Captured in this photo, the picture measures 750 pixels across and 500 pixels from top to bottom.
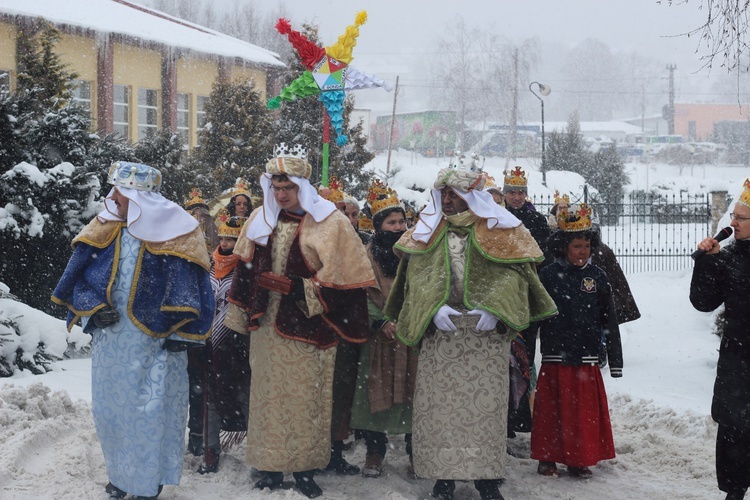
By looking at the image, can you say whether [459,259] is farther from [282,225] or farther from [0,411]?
[0,411]

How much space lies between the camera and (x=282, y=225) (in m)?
5.57

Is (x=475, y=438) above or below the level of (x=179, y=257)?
below

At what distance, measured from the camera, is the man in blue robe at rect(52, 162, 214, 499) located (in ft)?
16.4

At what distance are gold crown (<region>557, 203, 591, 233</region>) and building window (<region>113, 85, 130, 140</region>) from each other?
19462mm

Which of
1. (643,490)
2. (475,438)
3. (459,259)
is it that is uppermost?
(459,259)

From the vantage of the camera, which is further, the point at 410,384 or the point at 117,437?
the point at 410,384

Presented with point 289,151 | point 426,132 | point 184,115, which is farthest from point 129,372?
point 426,132

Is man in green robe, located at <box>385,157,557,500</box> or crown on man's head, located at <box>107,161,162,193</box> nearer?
crown on man's head, located at <box>107,161,162,193</box>

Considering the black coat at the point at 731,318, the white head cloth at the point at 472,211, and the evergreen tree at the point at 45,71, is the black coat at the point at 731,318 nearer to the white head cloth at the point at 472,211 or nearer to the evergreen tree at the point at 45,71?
the white head cloth at the point at 472,211

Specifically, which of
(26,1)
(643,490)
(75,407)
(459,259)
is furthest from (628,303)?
(26,1)

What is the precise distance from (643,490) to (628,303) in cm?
201

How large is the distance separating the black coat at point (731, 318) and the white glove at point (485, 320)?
1.14 meters

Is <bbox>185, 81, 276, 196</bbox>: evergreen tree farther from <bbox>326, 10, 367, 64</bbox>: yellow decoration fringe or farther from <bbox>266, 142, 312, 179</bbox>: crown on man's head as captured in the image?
<bbox>266, 142, 312, 179</bbox>: crown on man's head

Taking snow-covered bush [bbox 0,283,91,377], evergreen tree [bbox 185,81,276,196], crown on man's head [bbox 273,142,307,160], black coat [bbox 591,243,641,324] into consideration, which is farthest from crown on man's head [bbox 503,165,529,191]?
evergreen tree [bbox 185,81,276,196]
